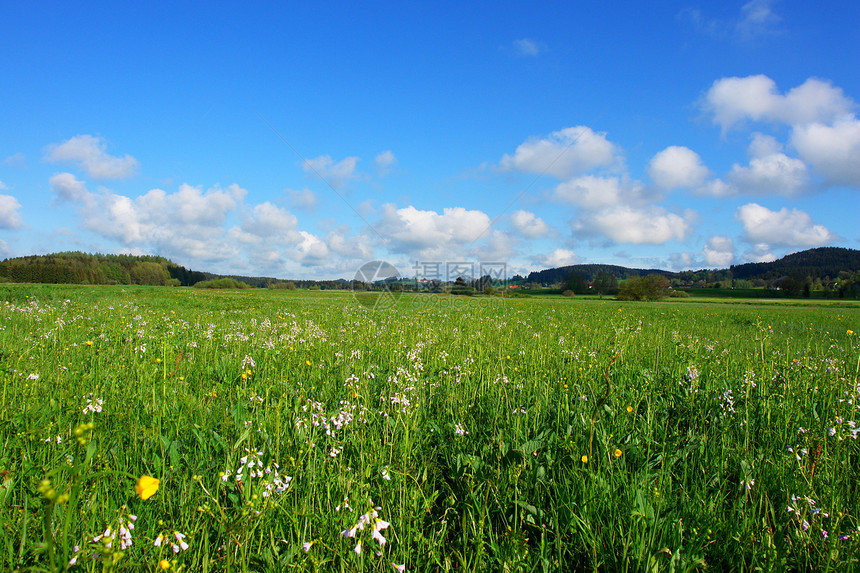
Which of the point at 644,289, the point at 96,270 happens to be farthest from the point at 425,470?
the point at 96,270

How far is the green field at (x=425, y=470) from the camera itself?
2018 mm

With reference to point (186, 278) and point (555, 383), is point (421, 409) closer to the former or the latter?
point (555, 383)

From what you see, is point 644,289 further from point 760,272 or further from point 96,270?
point 760,272

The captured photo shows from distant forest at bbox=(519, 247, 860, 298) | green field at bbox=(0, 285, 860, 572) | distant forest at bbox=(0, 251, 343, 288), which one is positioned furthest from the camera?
distant forest at bbox=(519, 247, 860, 298)

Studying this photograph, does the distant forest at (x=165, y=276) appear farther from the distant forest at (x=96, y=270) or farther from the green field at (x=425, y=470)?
the green field at (x=425, y=470)

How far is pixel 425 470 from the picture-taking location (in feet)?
8.48

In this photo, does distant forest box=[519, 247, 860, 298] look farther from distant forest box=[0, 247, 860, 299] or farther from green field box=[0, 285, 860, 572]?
green field box=[0, 285, 860, 572]

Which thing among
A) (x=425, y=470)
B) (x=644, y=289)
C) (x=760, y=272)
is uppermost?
(x=760, y=272)

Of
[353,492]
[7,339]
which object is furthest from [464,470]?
[7,339]

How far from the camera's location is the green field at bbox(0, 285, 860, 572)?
6.62 ft

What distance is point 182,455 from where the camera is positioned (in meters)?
2.93

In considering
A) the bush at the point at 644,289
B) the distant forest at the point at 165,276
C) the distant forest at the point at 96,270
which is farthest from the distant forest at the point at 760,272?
the distant forest at the point at 96,270

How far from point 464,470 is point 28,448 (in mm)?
3185

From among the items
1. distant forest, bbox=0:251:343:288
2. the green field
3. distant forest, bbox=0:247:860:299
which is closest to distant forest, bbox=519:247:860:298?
distant forest, bbox=0:247:860:299
